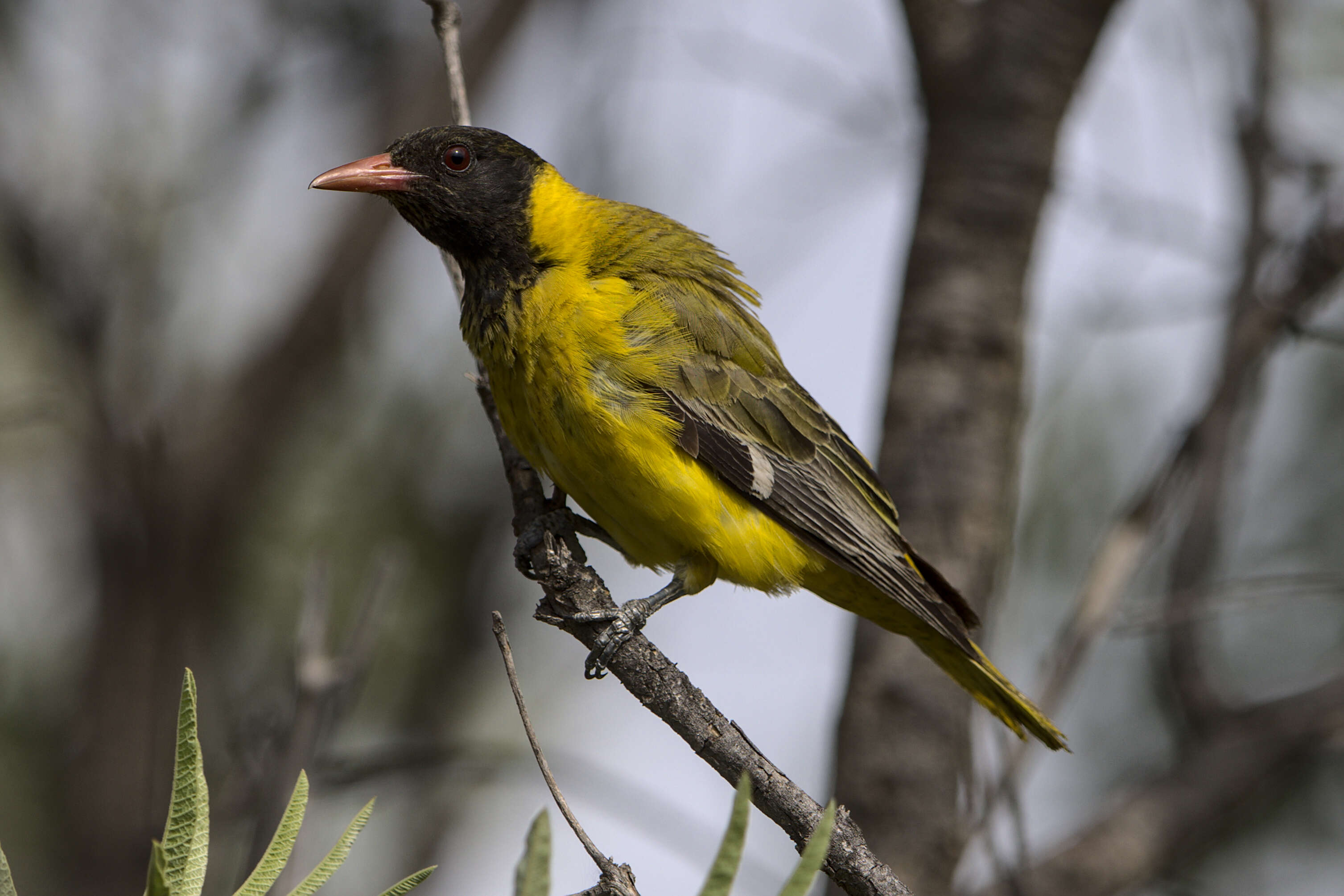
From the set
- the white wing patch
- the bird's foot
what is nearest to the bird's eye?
the white wing patch

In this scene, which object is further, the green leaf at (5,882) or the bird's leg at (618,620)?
the bird's leg at (618,620)

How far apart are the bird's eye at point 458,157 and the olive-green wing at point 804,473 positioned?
92cm

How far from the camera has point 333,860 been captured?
119 centimetres

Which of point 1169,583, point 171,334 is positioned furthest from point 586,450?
point 171,334

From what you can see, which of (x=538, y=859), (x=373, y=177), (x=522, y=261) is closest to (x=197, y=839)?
(x=538, y=859)

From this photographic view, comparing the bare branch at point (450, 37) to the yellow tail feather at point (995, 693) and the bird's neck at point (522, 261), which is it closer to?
the bird's neck at point (522, 261)

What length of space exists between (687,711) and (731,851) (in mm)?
984

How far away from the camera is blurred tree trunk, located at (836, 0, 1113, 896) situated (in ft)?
11.2

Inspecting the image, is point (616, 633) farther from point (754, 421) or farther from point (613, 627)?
point (754, 421)

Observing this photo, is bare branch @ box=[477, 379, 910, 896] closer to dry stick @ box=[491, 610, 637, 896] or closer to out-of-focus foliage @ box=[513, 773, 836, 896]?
dry stick @ box=[491, 610, 637, 896]

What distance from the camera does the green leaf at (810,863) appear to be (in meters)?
1.06

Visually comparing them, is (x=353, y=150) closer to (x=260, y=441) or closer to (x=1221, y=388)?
(x=260, y=441)

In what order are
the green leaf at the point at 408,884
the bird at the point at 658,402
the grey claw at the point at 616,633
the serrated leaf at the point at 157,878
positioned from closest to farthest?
the serrated leaf at the point at 157,878
the green leaf at the point at 408,884
the grey claw at the point at 616,633
the bird at the point at 658,402

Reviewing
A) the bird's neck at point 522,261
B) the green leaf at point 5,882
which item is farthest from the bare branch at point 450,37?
the green leaf at point 5,882
